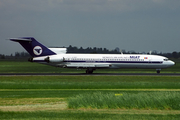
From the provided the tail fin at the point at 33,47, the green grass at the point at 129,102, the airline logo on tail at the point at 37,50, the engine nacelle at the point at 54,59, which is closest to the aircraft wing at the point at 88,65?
the engine nacelle at the point at 54,59

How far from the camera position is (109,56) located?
5791 cm

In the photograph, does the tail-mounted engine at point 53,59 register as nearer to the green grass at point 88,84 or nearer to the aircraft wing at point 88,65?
the aircraft wing at point 88,65

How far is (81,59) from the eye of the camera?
57062 mm

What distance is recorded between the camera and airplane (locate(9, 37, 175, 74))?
187 feet

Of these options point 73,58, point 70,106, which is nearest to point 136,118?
point 70,106

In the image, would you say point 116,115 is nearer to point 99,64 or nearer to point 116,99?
point 116,99

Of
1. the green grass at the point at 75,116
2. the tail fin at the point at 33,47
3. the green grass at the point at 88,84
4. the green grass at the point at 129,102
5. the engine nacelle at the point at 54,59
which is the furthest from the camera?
the tail fin at the point at 33,47

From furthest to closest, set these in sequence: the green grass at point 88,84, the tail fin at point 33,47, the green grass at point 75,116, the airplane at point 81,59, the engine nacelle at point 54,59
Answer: the tail fin at point 33,47 → the airplane at point 81,59 → the engine nacelle at point 54,59 → the green grass at point 88,84 → the green grass at point 75,116

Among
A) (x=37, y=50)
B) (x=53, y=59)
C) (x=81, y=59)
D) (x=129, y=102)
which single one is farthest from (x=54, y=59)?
(x=129, y=102)

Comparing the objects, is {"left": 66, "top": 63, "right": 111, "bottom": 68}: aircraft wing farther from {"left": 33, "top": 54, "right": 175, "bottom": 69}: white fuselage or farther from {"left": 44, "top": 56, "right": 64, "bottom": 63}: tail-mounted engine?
{"left": 44, "top": 56, "right": 64, "bottom": 63}: tail-mounted engine

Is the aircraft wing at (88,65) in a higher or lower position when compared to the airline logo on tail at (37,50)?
lower

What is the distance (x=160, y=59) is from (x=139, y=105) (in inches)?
1637

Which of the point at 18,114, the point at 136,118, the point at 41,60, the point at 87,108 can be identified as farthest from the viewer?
the point at 41,60

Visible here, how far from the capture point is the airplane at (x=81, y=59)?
57.0 metres
